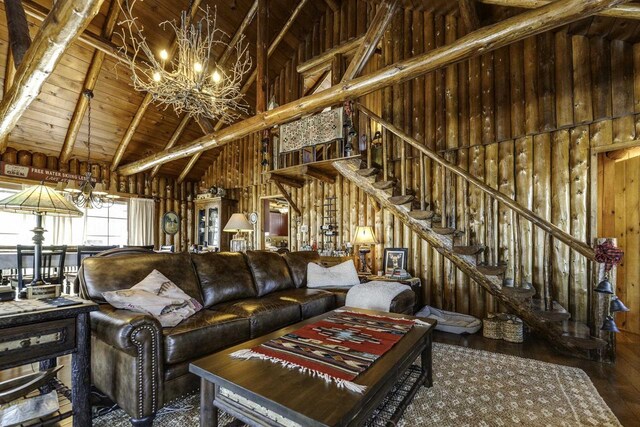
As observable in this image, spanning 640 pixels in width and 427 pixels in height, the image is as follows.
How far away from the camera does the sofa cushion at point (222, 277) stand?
302cm

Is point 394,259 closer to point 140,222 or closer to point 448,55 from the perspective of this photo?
point 448,55

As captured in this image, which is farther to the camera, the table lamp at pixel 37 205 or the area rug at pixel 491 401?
the table lamp at pixel 37 205

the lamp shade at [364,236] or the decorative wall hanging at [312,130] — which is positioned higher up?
the decorative wall hanging at [312,130]

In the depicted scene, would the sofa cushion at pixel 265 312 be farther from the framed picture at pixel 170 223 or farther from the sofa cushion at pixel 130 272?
the framed picture at pixel 170 223

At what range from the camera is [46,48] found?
3.17 meters

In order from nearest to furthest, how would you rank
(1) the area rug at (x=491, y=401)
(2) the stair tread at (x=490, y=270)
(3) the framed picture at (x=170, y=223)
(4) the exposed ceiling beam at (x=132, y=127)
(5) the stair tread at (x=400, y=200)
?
1. (1) the area rug at (x=491, y=401)
2. (2) the stair tread at (x=490, y=270)
3. (5) the stair tread at (x=400, y=200)
4. (4) the exposed ceiling beam at (x=132, y=127)
5. (3) the framed picture at (x=170, y=223)

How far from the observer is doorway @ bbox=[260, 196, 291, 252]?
24.4ft

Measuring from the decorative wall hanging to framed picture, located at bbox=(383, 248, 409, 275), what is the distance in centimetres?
205

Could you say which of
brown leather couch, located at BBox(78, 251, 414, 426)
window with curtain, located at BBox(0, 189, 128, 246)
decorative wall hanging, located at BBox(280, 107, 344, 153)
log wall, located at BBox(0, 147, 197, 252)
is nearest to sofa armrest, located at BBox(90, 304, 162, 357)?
brown leather couch, located at BBox(78, 251, 414, 426)

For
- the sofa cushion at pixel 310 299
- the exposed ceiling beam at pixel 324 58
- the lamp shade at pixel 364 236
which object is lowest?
the sofa cushion at pixel 310 299

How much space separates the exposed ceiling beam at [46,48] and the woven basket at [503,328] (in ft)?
17.4

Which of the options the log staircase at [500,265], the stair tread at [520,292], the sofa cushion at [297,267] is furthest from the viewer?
the sofa cushion at [297,267]

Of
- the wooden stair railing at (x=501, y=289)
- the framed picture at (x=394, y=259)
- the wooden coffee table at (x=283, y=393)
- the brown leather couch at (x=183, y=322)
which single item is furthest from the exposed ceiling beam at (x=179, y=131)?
the wooden coffee table at (x=283, y=393)

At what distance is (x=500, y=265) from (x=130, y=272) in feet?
13.9
